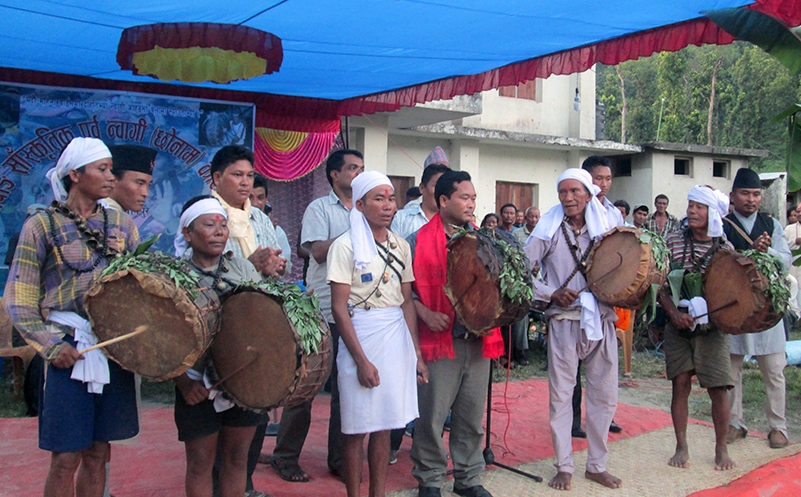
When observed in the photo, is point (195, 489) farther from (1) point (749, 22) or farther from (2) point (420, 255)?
(1) point (749, 22)

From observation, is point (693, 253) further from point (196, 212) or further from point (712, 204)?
point (196, 212)

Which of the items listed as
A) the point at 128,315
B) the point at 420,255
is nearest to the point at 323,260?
the point at 420,255

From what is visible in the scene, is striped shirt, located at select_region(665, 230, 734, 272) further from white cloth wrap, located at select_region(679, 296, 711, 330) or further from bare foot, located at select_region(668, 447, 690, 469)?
bare foot, located at select_region(668, 447, 690, 469)

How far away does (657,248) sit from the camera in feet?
15.0

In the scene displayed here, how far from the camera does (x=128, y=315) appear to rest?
3.11 m

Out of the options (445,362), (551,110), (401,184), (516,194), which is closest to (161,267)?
(445,362)

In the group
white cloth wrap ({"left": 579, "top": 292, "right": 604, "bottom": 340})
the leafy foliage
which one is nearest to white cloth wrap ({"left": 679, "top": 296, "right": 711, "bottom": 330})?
white cloth wrap ({"left": 579, "top": 292, "right": 604, "bottom": 340})

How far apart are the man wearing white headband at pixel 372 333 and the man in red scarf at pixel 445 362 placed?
25cm

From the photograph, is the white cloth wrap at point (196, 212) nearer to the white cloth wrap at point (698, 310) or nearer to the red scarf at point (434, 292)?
the red scarf at point (434, 292)

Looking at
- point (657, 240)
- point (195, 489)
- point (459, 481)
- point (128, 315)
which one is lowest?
point (459, 481)

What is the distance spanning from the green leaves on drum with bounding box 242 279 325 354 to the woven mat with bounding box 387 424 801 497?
63.7 inches

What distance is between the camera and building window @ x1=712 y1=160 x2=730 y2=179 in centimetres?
1902

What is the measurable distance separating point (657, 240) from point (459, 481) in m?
2.00

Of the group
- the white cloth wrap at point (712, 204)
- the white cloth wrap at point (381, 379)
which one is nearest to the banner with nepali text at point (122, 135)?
the white cloth wrap at point (381, 379)
